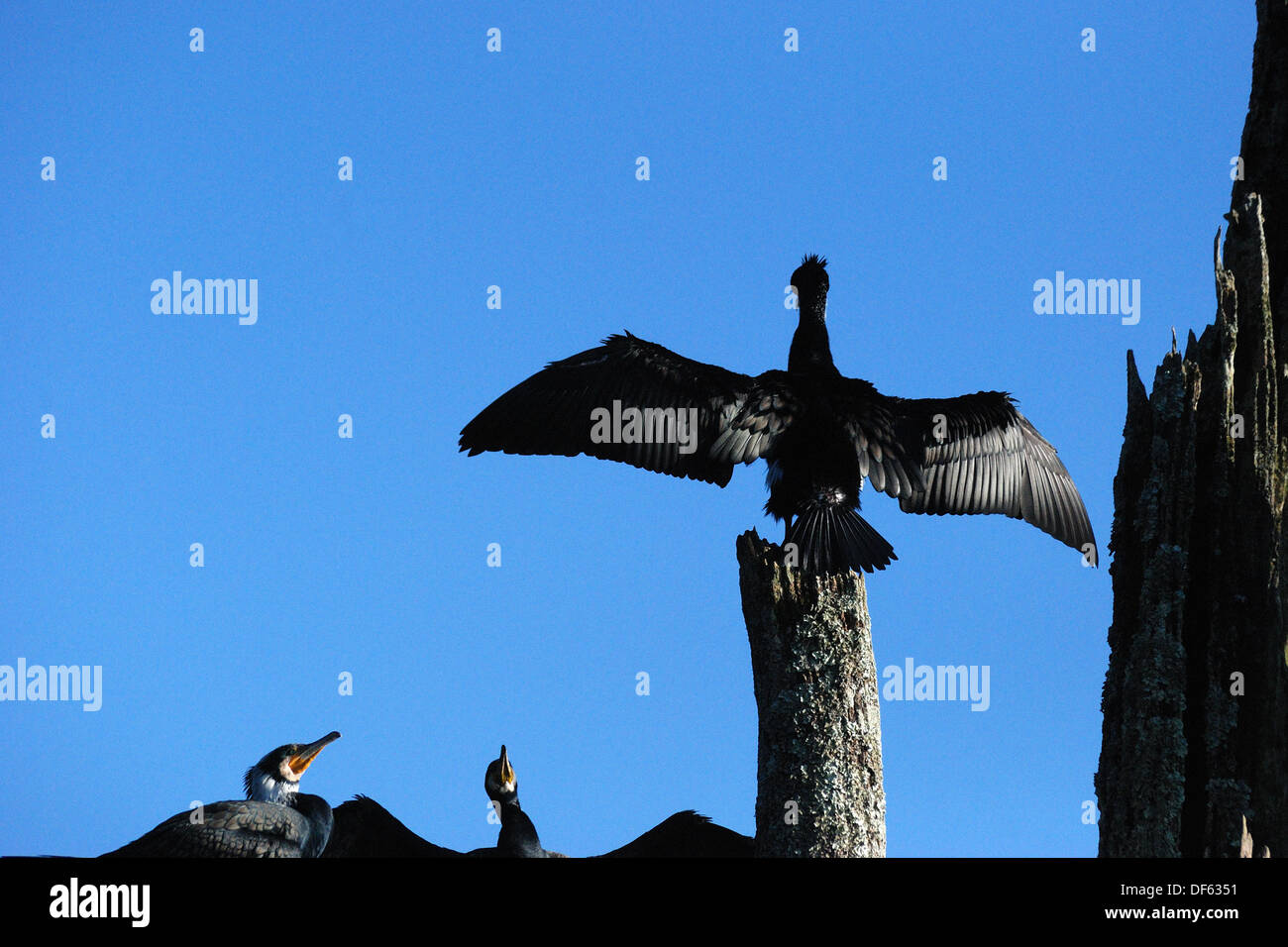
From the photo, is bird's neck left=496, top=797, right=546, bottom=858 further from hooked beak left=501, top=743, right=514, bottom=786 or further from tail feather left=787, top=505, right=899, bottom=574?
tail feather left=787, top=505, right=899, bottom=574

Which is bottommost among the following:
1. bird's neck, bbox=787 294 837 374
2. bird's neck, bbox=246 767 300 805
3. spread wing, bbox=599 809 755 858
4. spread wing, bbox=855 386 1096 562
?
spread wing, bbox=599 809 755 858

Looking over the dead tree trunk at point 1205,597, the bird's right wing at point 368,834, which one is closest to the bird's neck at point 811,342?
the dead tree trunk at point 1205,597

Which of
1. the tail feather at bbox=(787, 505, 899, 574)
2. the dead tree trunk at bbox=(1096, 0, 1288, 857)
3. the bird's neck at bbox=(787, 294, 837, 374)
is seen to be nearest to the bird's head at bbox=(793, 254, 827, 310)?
the bird's neck at bbox=(787, 294, 837, 374)

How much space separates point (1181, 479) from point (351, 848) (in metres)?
8.23

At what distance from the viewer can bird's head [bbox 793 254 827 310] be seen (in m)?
9.62

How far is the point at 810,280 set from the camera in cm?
967

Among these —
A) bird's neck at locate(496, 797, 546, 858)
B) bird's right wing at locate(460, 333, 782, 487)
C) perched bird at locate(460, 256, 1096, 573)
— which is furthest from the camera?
bird's neck at locate(496, 797, 546, 858)

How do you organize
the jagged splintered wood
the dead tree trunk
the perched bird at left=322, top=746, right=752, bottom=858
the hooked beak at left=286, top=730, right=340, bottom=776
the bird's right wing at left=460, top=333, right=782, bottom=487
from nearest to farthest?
the jagged splintered wood
the bird's right wing at left=460, top=333, right=782, bottom=487
the dead tree trunk
the perched bird at left=322, top=746, right=752, bottom=858
the hooked beak at left=286, top=730, right=340, bottom=776

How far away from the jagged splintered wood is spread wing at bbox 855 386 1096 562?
1.73 metres

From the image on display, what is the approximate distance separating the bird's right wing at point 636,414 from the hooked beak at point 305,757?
373 centimetres

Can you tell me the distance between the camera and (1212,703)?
34.1 ft

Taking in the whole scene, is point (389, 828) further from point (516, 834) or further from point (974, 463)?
point (974, 463)
